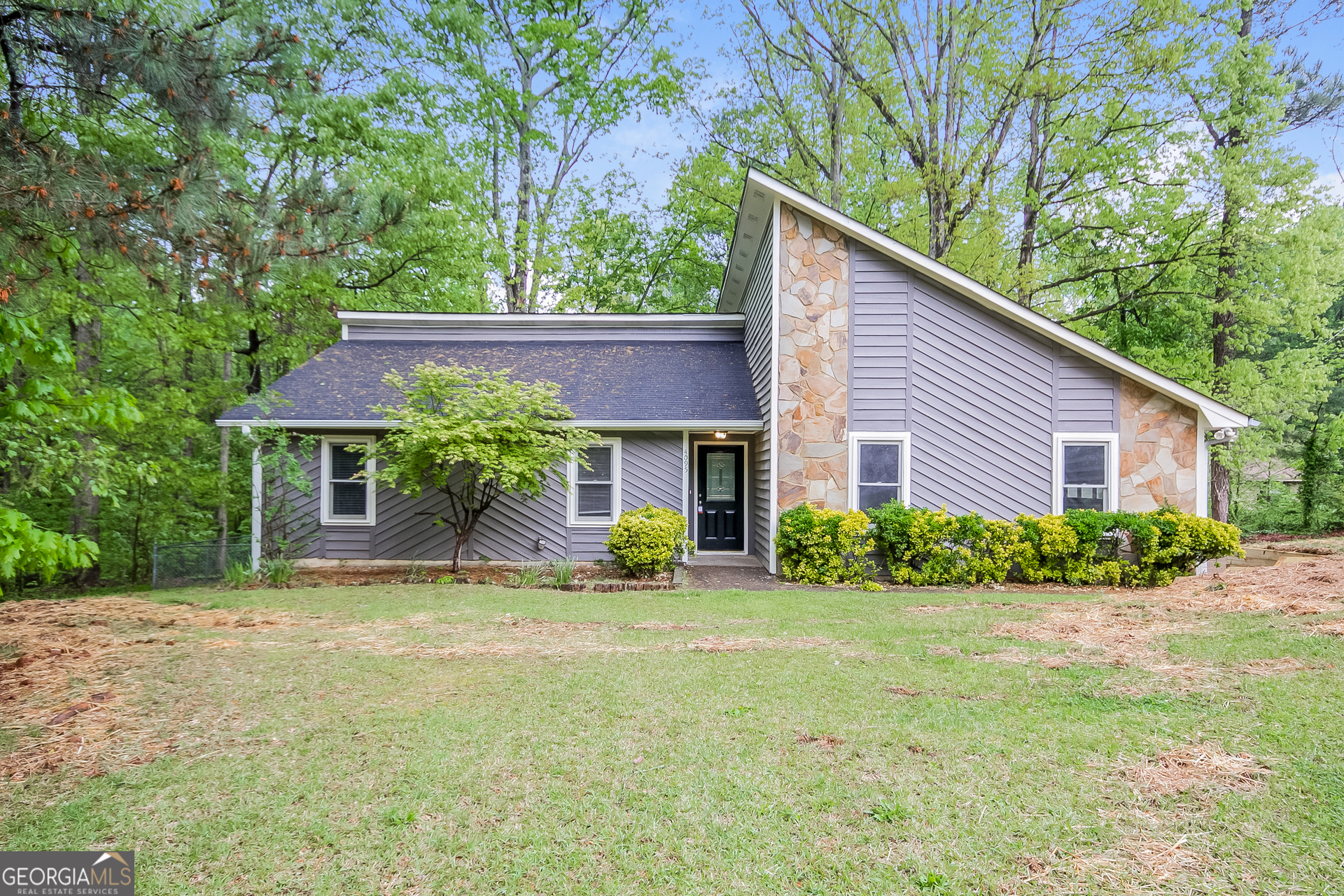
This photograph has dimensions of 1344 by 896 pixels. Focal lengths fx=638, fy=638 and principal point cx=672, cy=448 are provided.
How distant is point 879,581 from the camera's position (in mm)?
9828

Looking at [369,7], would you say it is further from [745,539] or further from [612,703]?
[612,703]

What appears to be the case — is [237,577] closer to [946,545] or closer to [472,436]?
[472,436]

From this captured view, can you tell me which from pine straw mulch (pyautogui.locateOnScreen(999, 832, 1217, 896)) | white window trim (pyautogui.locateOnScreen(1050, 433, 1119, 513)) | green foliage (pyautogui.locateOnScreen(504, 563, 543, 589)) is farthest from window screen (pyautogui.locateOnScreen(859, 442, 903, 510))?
pine straw mulch (pyautogui.locateOnScreen(999, 832, 1217, 896))

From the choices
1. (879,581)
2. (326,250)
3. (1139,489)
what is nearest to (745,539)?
(879,581)

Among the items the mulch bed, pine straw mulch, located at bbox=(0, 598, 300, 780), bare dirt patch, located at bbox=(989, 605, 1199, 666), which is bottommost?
the mulch bed

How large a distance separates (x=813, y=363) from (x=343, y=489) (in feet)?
28.0

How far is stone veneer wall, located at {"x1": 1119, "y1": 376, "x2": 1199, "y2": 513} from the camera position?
32.6 feet

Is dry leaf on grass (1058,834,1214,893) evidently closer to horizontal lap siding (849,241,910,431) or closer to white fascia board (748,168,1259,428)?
horizontal lap siding (849,241,910,431)

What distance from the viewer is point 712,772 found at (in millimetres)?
3350

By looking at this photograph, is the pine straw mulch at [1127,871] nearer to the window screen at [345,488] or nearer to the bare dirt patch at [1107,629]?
the bare dirt patch at [1107,629]

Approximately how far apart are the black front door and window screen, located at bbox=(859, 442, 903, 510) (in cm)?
288

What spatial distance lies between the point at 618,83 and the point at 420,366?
16519mm

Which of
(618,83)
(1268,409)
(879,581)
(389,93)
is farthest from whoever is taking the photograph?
(618,83)

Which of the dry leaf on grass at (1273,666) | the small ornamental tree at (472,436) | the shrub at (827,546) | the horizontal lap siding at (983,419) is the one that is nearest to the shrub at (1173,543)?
the horizontal lap siding at (983,419)
